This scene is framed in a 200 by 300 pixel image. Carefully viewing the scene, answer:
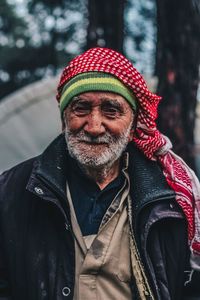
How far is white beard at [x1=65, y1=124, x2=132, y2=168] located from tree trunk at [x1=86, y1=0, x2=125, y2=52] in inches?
130

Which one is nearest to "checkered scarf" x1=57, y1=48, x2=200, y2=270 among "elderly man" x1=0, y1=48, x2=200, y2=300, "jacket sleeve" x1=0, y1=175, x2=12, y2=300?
"elderly man" x1=0, y1=48, x2=200, y2=300

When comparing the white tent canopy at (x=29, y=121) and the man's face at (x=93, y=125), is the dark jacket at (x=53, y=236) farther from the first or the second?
the white tent canopy at (x=29, y=121)

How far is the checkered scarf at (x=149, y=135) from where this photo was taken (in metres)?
2.54

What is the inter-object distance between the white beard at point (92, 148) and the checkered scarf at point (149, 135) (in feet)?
0.66

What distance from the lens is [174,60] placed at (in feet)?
14.1

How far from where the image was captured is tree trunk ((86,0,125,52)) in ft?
18.8

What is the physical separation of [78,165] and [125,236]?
42cm

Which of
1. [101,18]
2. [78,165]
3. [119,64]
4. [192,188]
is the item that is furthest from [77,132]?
[101,18]

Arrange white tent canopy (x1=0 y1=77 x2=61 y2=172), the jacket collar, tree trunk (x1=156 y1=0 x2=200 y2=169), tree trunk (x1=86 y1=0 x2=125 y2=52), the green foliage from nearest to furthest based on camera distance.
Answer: the jacket collar, tree trunk (x1=156 y1=0 x2=200 y2=169), tree trunk (x1=86 y1=0 x2=125 y2=52), white tent canopy (x1=0 y1=77 x2=61 y2=172), the green foliage

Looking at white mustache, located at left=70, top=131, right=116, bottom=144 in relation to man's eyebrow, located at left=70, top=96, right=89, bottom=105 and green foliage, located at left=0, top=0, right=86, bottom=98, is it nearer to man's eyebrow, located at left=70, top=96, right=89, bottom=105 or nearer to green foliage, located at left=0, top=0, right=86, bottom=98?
man's eyebrow, located at left=70, top=96, right=89, bottom=105

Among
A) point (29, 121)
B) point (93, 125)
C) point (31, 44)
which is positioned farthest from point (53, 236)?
point (31, 44)

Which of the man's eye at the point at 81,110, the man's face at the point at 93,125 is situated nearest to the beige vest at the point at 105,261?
the man's face at the point at 93,125

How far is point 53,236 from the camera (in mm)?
2395

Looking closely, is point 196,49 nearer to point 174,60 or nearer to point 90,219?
point 174,60
